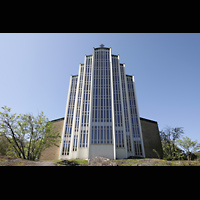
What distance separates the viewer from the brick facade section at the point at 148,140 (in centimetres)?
3119

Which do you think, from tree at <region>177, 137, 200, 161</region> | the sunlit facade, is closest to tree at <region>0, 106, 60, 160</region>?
the sunlit facade

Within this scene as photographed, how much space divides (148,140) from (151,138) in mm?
1373

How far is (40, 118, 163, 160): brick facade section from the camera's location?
31.2 meters

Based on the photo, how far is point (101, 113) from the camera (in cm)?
2858

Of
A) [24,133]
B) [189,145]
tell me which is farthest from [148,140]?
[24,133]

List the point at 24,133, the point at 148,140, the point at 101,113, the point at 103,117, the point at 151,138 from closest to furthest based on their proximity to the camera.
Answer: the point at 24,133, the point at 103,117, the point at 101,113, the point at 148,140, the point at 151,138

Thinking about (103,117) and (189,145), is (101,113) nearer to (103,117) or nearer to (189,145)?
(103,117)

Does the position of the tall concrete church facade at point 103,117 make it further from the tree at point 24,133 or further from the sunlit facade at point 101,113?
the tree at point 24,133

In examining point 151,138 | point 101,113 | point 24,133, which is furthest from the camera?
point 151,138

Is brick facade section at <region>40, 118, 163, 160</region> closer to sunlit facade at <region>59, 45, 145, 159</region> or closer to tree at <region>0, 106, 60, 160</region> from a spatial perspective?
sunlit facade at <region>59, 45, 145, 159</region>

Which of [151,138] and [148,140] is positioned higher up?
[151,138]

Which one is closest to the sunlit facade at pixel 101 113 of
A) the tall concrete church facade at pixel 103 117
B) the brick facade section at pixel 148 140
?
the tall concrete church facade at pixel 103 117
